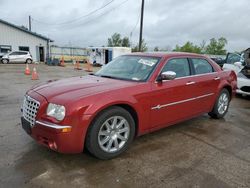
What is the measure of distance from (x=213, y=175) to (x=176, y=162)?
0.54 m

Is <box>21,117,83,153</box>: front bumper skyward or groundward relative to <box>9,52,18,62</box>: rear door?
groundward

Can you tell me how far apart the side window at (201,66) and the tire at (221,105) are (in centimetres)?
70

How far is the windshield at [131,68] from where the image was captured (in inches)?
154

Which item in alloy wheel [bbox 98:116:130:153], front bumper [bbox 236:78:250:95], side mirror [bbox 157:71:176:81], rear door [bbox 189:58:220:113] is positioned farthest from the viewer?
front bumper [bbox 236:78:250:95]

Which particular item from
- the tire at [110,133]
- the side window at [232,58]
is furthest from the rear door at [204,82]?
the side window at [232,58]

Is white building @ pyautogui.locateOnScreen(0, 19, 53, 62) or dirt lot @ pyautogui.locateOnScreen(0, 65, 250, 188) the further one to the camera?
white building @ pyautogui.locateOnScreen(0, 19, 53, 62)

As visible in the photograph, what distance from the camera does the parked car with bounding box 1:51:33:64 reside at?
87.1 ft

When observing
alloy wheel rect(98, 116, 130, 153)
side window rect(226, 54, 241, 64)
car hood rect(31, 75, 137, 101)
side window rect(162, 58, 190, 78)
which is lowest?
alloy wheel rect(98, 116, 130, 153)

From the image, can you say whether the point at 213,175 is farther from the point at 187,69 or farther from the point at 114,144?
the point at 187,69

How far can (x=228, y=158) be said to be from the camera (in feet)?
11.4

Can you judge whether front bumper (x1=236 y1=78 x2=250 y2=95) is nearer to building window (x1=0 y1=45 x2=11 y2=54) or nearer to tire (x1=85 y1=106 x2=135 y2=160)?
tire (x1=85 y1=106 x2=135 y2=160)

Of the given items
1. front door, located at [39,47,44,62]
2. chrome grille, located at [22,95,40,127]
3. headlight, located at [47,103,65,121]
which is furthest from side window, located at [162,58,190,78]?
front door, located at [39,47,44,62]

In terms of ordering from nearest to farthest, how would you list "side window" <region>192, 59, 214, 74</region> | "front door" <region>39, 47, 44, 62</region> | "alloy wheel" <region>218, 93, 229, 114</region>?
"side window" <region>192, 59, 214, 74</region>, "alloy wheel" <region>218, 93, 229, 114</region>, "front door" <region>39, 47, 44, 62</region>

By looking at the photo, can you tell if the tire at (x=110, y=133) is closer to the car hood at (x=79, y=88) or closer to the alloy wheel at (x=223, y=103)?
the car hood at (x=79, y=88)
